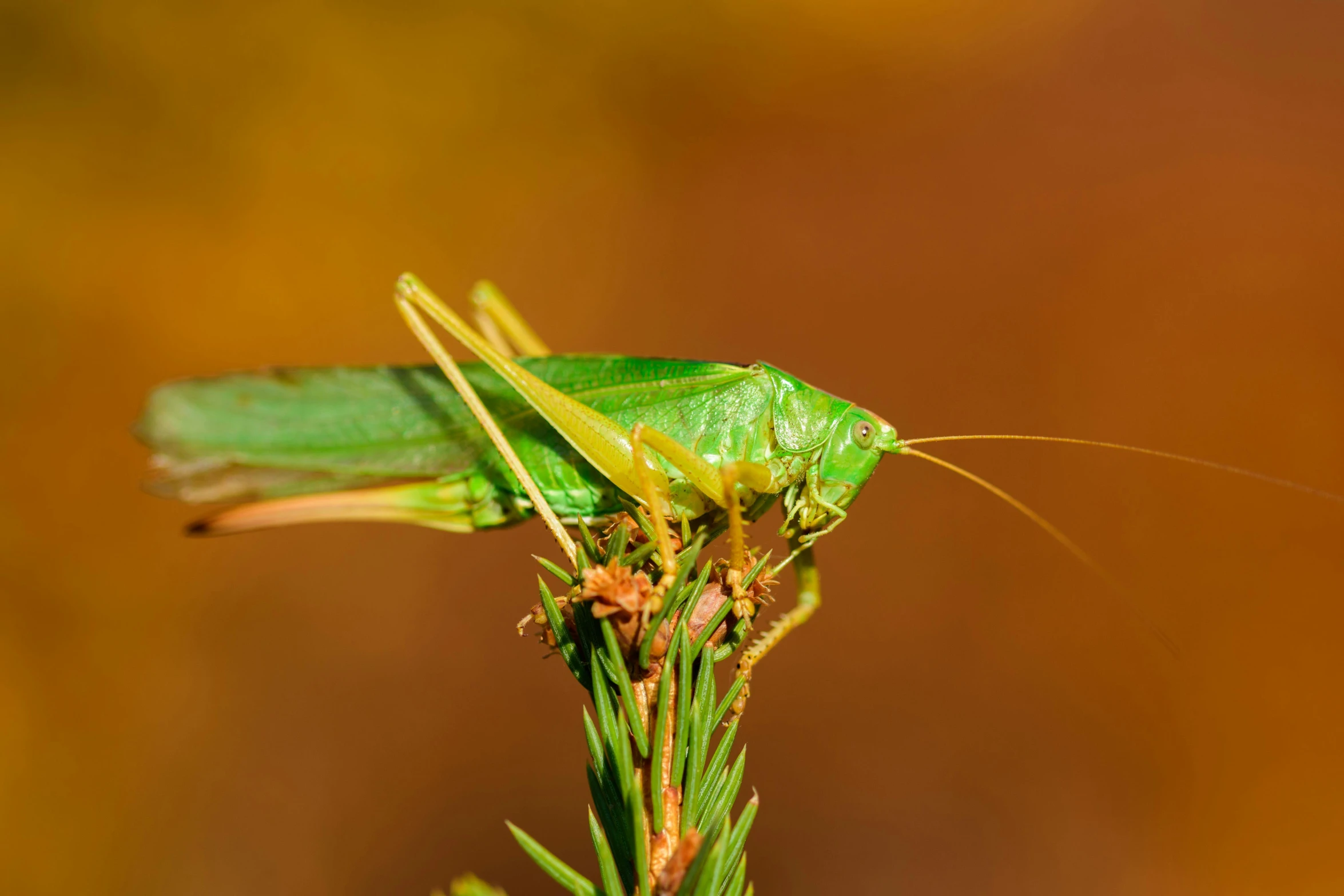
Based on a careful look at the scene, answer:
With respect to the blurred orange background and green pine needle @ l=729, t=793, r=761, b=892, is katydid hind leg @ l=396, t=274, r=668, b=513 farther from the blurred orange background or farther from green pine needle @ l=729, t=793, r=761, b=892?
the blurred orange background

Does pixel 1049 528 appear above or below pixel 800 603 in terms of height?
above

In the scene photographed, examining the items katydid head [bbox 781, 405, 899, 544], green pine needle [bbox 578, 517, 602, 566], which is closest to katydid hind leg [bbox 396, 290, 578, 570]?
green pine needle [bbox 578, 517, 602, 566]

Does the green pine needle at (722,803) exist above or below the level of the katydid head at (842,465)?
below

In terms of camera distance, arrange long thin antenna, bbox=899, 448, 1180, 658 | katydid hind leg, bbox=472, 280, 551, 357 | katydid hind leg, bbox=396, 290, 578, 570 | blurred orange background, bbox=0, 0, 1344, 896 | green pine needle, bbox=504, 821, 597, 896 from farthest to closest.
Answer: blurred orange background, bbox=0, 0, 1344, 896, katydid hind leg, bbox=472, 280, 551, 357, katydid hind leg, bbox=396, 290, 578, 570, long thin antenna, bbox=899, 448, 1180, 658, green pine needle, bbox=504, 821, 597, 896

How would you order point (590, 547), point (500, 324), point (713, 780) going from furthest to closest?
point (500, 324) → point (590, 547) → point (713, 780)

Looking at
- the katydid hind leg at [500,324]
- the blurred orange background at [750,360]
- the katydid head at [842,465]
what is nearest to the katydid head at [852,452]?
the katydid head at [842,465]

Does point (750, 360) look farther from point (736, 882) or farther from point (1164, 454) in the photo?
point (736, 882)

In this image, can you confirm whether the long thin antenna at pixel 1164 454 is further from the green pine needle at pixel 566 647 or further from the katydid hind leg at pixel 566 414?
the green pine needle at pixel 566 647

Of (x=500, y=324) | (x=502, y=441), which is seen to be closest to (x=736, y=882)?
(x=502, y=441)
